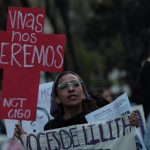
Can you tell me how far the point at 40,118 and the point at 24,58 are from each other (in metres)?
1.65

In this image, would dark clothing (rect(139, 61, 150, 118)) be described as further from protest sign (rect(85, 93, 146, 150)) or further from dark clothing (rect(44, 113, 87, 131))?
dark clothing (rect(44, 113, 87, 131))

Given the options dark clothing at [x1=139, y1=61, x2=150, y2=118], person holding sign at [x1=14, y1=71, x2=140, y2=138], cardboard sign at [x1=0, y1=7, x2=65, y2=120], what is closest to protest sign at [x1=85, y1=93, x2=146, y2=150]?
person holding sign at [x1=14, y1=71, x2=140, y2=138]

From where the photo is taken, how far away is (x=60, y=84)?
6555 millimetres

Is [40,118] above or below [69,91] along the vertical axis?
above

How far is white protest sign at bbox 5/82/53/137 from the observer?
8164mm

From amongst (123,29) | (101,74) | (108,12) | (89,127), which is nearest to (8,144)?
(89,127)

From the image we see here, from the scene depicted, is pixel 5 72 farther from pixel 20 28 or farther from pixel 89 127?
pixel 89 127

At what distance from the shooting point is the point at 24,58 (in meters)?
6.92

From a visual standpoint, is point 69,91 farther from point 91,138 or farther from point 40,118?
point 40,118

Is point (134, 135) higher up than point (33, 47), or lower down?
lower down

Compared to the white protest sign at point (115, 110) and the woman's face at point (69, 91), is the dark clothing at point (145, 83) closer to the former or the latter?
the white protest sign at point (115, 110)

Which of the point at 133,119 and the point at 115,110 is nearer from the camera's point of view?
the point at 133,119

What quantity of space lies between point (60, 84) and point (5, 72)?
0.59 meters

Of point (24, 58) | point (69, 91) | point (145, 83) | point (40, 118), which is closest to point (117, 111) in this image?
point (69, 91)
